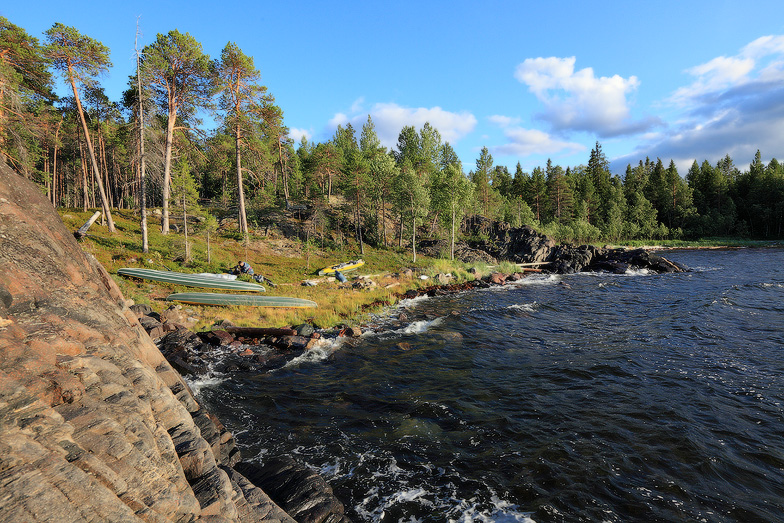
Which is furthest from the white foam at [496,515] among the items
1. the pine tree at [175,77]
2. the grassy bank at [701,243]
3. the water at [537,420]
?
the grassy bank at [701,243]

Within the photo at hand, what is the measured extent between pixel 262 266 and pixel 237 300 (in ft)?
41.4

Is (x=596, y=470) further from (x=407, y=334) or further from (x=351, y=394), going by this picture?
(x=407, y=334)

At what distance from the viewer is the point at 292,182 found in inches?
2530

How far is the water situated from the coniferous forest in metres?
26.5

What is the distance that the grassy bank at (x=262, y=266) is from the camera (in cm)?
1941

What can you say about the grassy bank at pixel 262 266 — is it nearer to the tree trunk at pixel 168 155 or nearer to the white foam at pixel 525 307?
the tree trunk at pixel 168 155

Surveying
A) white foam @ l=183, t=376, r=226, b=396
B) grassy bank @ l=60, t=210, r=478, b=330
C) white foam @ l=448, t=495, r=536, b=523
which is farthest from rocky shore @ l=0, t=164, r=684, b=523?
grassy bank @ l=60, t=210, r=478, b=330

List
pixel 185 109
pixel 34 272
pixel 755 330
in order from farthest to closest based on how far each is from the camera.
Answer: pixel 185 109
pixel 755 330
pixel 34 272

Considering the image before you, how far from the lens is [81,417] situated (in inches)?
163

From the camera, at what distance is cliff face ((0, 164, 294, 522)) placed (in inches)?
130

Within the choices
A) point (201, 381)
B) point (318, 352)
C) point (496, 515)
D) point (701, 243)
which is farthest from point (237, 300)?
point (701, 243)

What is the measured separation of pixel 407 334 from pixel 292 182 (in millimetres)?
54247

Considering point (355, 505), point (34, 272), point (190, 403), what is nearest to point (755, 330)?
point (355, 505)

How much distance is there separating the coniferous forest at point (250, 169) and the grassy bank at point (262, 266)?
343 cm
